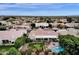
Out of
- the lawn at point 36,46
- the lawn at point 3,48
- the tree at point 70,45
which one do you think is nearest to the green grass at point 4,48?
the lawn at point 3,48

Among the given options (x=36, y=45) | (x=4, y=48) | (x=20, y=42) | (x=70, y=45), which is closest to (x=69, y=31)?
(x=70, y=45)

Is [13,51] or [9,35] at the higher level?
[9,35]

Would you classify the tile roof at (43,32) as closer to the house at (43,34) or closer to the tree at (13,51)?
the house at (43,34)

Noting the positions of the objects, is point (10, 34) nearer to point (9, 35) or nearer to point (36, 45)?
point (9, 35)

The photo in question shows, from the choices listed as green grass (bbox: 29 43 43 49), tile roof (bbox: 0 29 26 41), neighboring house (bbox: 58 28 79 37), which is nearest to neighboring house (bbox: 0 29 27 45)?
tile roof (bbox: 0 29 26 41)

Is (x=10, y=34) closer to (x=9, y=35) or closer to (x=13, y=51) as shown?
(x=9, y=35)
